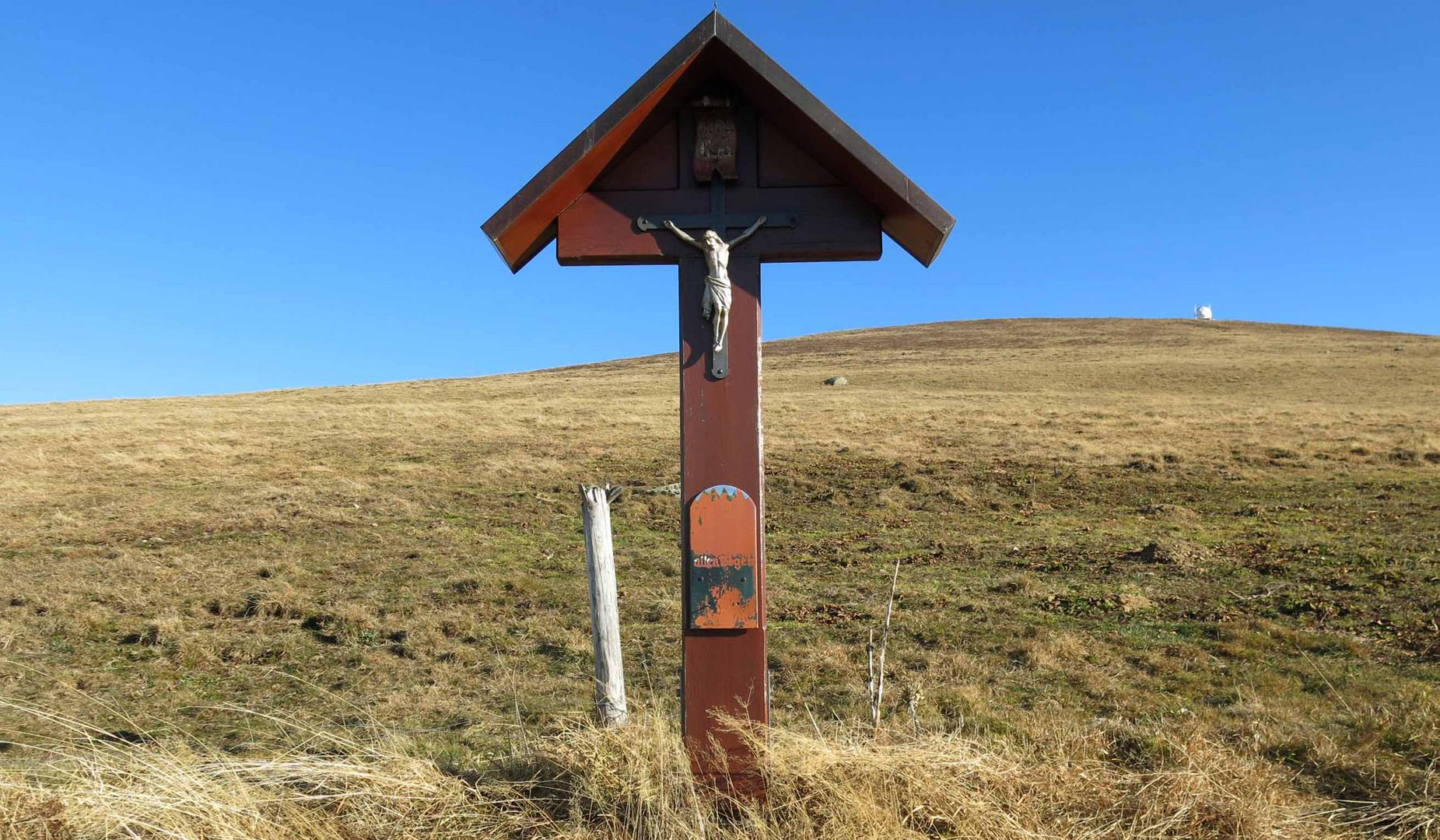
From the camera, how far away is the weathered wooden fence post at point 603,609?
5.74m

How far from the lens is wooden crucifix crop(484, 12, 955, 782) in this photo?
4324 mm

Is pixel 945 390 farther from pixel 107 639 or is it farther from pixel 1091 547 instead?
pixel 107 639

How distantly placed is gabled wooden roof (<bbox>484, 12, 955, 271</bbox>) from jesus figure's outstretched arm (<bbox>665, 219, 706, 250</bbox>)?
0.45 metres

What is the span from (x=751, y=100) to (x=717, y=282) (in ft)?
3.05

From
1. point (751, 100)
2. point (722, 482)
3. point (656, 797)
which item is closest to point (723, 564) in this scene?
point (722, 482)

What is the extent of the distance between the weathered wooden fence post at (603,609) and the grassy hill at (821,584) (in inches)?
15.3

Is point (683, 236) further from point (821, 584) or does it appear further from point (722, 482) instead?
point (821, 584)

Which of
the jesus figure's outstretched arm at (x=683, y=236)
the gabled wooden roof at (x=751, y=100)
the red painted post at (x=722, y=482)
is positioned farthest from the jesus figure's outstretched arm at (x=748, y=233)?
the gabled wooden roof at (x=751, y=100)

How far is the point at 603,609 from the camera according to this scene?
19.4ft

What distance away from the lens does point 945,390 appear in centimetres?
4006

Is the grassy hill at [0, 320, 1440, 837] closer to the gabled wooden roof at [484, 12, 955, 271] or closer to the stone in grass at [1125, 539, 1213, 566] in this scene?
the stone in grass at [1125, 539, 1213, 566]

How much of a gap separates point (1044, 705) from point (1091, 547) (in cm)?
765

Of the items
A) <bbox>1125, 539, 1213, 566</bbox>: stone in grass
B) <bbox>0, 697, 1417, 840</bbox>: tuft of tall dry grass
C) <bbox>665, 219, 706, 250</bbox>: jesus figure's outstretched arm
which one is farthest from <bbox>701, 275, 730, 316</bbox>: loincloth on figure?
<bbox>1125, 539, 1213, 566</bbox>: stone in grass

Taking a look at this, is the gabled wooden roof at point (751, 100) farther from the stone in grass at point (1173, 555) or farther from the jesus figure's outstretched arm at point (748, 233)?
the stone in grass at point (1173, 555)
